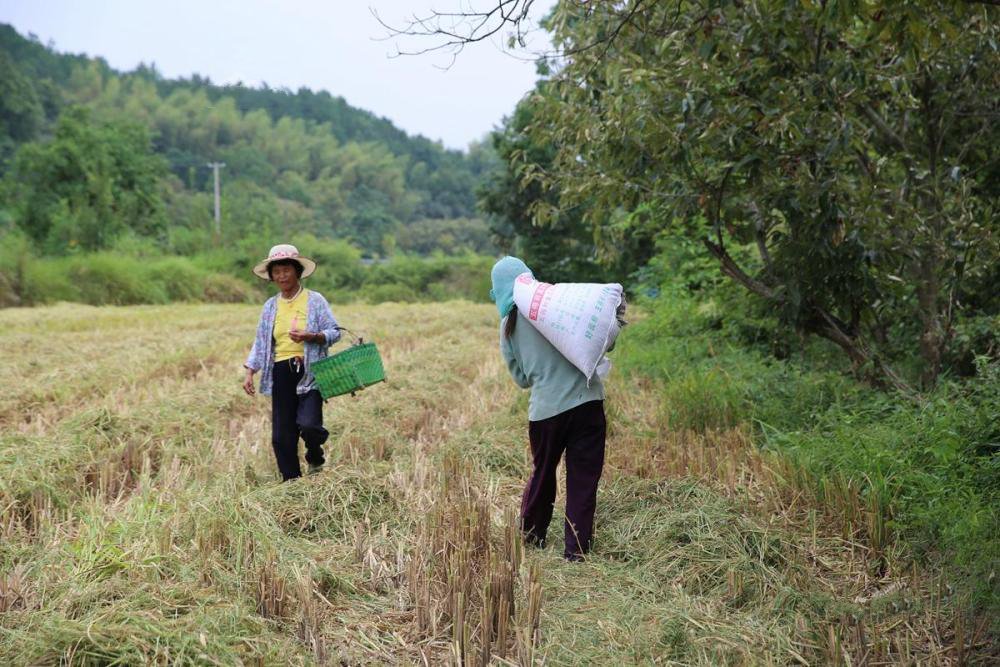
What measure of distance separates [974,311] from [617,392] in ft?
9.03

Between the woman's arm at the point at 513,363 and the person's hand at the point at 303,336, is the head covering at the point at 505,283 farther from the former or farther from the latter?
the person's hand at the point at 303,336

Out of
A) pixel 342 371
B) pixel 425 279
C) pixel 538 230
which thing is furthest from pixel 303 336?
pixel 425 279

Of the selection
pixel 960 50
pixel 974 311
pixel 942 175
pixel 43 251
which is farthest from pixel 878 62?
pixel 43 251

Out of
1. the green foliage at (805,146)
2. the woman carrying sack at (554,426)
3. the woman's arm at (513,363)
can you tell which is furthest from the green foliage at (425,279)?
the woman carrying sack at (554,426)

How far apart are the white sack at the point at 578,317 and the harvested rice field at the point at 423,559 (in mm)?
787

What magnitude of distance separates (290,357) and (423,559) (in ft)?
6.38

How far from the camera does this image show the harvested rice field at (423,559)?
2.61 meters

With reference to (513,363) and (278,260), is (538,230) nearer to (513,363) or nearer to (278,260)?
(278,260)

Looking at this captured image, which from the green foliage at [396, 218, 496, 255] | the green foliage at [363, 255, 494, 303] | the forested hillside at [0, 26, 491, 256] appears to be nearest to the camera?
the forested hillside at [0, 26, 491, 256]

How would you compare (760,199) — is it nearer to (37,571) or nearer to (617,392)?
(617,392)

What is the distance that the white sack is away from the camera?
3.49 m

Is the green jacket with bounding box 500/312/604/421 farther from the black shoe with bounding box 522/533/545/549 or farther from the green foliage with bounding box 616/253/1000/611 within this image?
the green foliage with bounding box 616/253/1000/611

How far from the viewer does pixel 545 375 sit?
3697 millimetres

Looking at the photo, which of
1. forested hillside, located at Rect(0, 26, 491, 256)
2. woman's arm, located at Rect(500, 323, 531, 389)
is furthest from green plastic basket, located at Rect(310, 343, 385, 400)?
forested hillside, located at Rect(0, 26, 491, 256)
